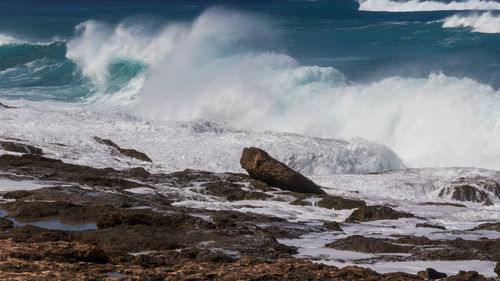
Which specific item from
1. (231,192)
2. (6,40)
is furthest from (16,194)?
(6,40)

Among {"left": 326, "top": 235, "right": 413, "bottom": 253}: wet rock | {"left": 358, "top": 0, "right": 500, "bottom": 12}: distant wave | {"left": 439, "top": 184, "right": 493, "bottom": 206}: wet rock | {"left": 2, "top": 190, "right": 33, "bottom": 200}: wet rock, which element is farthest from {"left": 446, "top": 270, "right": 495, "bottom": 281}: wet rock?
{"left": 358, "top": 0, "right": 500, "bottom": 12}: distant wave

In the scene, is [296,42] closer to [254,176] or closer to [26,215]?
[254,176]

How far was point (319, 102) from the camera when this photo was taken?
32656mm

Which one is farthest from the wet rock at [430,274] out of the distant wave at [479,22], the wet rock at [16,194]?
the distant wave at [479,22]

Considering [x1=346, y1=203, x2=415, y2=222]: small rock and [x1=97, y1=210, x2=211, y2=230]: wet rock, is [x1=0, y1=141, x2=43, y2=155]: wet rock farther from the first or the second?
[x1=346, y1=203, x2=415, y2=222]: small rock

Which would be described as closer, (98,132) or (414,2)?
(98,132)

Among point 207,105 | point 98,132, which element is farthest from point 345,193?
point 207,105

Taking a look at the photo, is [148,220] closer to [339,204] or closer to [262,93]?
[339,204]

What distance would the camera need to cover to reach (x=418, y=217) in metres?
12.7

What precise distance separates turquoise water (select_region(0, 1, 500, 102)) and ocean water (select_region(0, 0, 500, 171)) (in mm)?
183

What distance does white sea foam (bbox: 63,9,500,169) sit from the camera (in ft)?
87.1

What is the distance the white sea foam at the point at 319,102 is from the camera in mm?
26547

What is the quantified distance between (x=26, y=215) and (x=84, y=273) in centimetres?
439

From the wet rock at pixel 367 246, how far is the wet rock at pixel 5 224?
3.99 meters
